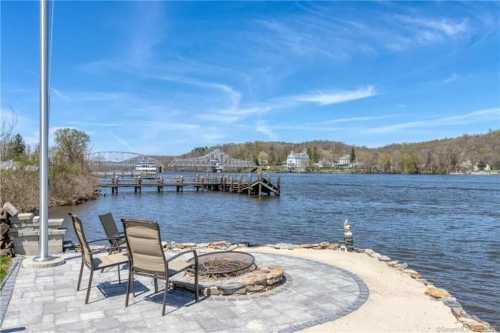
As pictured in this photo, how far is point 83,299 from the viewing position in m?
4.35

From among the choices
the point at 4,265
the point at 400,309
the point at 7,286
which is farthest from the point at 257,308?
the point at 4,265

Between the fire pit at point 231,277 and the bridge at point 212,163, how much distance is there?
78958 millimetres

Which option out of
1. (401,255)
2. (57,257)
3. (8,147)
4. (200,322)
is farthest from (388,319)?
(8,147)

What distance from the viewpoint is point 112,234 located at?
6.02 meters

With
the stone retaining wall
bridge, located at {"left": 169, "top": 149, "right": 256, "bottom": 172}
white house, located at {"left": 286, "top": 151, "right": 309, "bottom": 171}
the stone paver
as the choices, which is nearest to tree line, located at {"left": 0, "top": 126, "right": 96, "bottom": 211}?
the stone retaining wall

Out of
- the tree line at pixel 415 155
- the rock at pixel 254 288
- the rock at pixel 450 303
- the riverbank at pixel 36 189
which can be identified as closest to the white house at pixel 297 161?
the tree line at pixel 415 155

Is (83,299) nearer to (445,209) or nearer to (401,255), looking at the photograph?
(401,255)

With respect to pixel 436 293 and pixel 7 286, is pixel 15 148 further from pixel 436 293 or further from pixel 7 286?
pixel 436 293

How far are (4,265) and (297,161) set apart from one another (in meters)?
123

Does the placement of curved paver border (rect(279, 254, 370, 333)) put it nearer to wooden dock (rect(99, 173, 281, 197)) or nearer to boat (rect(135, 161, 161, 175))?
wooden dock (rect(99, 173, 281, 197))

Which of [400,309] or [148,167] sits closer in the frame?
[400,309]

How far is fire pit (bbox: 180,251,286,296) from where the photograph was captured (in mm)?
4547

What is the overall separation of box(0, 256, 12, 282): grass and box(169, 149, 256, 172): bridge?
255 ft

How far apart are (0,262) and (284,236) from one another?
9879mm
